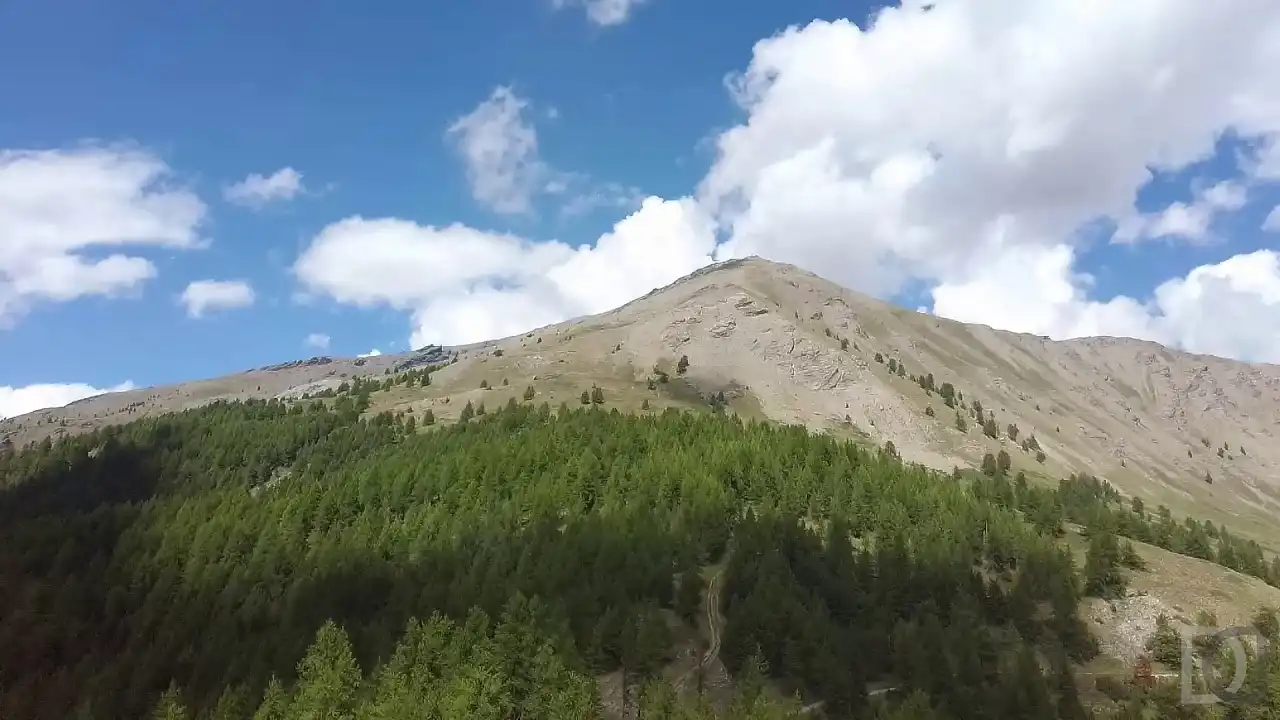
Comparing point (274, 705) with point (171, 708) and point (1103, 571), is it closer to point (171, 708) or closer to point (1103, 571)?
point (171, 708)

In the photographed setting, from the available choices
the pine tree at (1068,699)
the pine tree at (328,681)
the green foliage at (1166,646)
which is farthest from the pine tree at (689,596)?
the green foliage at (1166,646)

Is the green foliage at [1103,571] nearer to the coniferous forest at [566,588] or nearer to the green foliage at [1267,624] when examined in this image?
the coniferous forest at [566,588]

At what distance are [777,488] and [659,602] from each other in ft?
144

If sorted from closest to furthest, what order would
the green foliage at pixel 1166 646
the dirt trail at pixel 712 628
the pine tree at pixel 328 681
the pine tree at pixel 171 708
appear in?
the pine tree at pixel 328 681, the pine tree at pixel 171 708, the dirt trail at pixel 712 628, the green foliage at pixel 1166 646

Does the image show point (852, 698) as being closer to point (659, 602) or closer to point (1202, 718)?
point (659, 602)

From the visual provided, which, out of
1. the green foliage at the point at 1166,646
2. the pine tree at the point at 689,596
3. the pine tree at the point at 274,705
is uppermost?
the pine tree at the point at 689,596

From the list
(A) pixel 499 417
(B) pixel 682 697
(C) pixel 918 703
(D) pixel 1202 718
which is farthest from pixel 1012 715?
(A) pixel 499 417

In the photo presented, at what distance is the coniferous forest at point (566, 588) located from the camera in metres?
81.1

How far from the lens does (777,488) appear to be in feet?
448

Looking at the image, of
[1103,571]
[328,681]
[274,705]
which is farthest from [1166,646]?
[274,705]

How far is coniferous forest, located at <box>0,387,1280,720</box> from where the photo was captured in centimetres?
8106

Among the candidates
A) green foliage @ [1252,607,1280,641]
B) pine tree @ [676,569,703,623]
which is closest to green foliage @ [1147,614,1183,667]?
green foliage @ [1252,607,1280,641]

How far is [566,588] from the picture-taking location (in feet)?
316

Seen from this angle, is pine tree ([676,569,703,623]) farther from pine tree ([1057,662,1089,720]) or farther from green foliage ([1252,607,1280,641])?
green foliage ([1252,607,1280,641])
